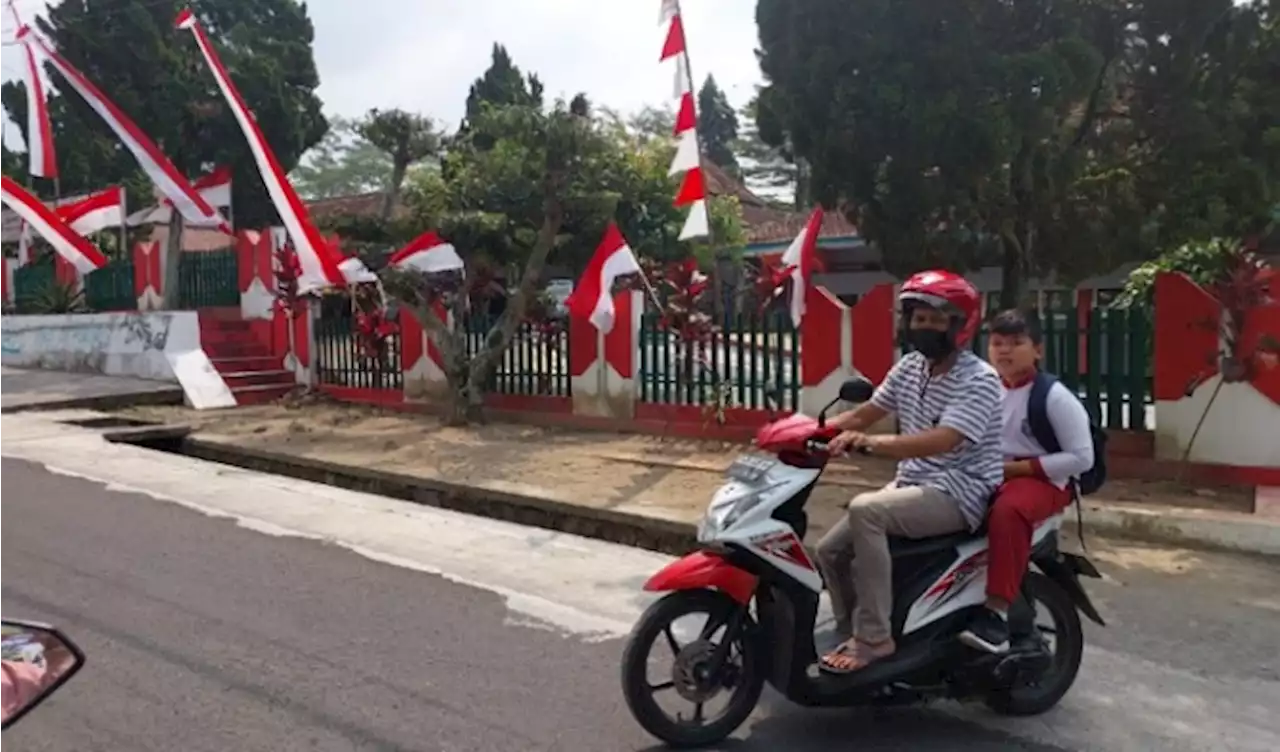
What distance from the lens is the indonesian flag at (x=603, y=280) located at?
38.2ft

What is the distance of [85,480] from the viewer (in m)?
9.80

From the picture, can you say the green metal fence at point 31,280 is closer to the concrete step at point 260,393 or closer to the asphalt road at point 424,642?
the concrete step at point 260,393

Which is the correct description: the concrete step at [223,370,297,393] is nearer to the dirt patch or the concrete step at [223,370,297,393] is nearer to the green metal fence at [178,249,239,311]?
the dirt patch

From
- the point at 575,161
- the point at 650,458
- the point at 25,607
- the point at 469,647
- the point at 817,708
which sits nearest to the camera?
the point at 817,708

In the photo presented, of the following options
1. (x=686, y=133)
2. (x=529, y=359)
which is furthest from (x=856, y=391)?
(x=529, y=359)

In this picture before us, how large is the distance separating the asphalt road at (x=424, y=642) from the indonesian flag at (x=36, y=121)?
42.2ft

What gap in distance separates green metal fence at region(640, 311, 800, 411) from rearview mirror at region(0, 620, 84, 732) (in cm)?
876

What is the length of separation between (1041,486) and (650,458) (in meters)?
6.59

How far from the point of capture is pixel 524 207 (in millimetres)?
22781

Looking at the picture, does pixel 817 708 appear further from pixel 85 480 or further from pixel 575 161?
pixel 575 161

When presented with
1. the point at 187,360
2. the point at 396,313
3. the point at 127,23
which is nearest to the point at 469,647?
the point at 396,313

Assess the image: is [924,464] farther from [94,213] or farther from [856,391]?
[94,213]

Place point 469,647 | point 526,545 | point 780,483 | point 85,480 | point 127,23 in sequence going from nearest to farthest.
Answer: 1. point 780,483
2. point 469,647
3. point 526,545
4. point 85,480
5. point 127,23

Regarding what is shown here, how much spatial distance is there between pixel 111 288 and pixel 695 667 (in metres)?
19.6
